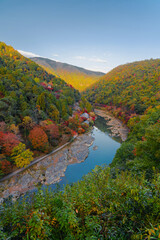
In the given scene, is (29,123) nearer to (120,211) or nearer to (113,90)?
(120,211)

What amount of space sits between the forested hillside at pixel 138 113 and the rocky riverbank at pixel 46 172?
8922 mm

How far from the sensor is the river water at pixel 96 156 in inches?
760

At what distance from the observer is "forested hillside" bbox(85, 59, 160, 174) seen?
33.5 feet

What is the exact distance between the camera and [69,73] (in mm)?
177500

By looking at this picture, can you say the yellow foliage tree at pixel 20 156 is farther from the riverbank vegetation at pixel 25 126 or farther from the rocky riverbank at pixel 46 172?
the rocky riverbank at pixel 46 172

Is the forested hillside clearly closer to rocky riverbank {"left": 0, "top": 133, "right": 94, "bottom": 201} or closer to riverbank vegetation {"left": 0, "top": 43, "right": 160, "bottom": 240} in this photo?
riverbank vegetation {"left": 0, "top": 43, "right": 160, "bottom": 240}

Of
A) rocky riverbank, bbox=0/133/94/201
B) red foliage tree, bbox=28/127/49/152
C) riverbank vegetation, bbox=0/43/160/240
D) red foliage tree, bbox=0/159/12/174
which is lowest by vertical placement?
rocky riverbank, bbox=0/133/94/201

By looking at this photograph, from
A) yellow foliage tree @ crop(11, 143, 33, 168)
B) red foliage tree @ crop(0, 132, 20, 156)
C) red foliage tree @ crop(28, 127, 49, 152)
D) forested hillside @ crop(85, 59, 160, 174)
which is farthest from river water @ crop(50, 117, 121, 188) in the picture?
red foliage tree @ crop(0, 132, 20, 156)

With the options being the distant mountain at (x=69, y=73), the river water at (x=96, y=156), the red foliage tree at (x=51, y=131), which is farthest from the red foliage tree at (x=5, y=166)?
the distant mountain at (x=69, y=73)

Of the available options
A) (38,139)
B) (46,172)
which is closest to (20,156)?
(38,139)

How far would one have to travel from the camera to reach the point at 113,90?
82.2 metres

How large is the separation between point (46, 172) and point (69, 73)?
17792cm

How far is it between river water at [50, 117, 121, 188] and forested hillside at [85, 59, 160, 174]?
5.02 m

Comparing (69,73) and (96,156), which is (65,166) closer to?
(96,156)
